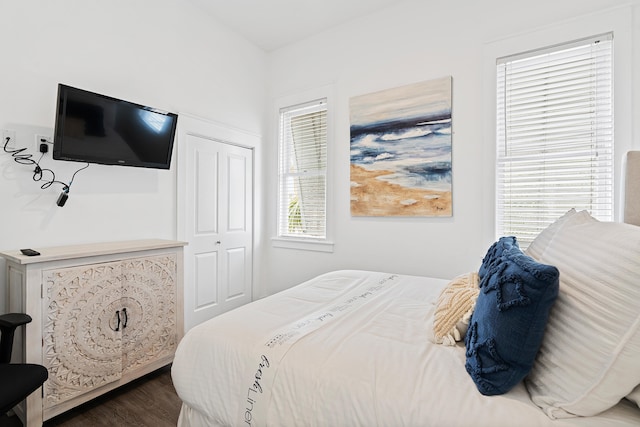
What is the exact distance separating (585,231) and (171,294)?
246 centimetres

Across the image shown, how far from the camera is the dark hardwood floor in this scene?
1785 mm

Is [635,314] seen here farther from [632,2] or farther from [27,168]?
[27,168]

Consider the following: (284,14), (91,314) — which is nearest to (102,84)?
(91,314)

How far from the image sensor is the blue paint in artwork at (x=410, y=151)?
2.68 m

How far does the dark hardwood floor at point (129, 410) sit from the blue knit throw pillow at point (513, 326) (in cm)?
172

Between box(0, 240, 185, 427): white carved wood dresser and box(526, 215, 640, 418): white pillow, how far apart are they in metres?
2.23

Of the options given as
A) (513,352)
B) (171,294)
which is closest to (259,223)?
(171,294)

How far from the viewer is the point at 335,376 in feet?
3.51

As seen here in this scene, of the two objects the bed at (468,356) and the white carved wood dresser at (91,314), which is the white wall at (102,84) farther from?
the bed at (468,356)

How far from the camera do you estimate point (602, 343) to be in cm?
80

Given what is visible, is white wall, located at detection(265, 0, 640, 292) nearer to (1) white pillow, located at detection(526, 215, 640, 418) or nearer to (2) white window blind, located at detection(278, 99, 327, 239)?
(2) white window blind, located at detection(278, 99, 327, 239)

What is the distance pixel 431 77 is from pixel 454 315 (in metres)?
2.23

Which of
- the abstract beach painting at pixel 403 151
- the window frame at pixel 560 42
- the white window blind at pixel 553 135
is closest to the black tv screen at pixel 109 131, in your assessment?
the abstract beach painting at pixel 403 151

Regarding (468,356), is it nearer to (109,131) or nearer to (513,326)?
(513,326)
